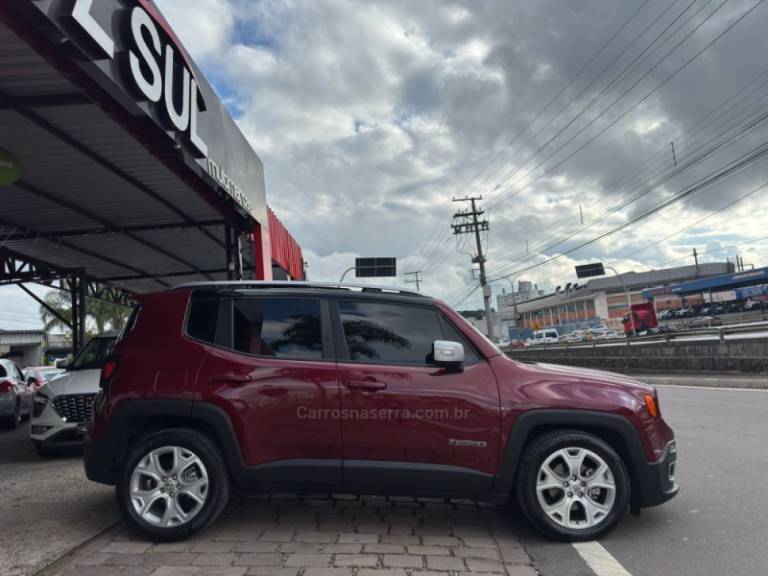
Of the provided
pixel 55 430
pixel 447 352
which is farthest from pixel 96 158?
pixel 447 352

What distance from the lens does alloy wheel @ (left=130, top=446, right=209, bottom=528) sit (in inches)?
158

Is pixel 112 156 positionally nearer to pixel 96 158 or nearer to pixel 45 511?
pixel 96 158

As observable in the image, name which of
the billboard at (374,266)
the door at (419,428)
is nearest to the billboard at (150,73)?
the door at (419,428)

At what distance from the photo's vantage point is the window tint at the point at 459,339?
4227 millimetres

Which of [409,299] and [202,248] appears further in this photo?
[202,248]

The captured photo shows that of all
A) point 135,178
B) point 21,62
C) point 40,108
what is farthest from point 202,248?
point 21,62

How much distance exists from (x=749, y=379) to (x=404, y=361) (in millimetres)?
13932

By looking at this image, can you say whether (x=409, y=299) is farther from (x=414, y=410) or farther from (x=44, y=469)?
(x=44, y=469)

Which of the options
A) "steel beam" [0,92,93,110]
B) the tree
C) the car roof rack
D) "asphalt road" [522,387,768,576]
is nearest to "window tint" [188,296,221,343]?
the car roof rack

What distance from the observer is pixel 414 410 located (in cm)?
402

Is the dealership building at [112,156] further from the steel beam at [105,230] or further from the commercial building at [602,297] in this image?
the commercial building at [602,297]

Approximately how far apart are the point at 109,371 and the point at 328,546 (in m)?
→ 1.97

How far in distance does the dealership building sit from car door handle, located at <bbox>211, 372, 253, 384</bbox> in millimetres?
3338

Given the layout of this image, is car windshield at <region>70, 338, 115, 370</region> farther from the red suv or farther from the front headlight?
the red suv
